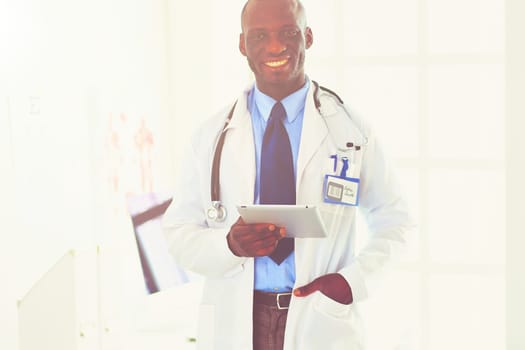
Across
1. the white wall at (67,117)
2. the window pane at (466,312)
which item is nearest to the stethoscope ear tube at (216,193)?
the white wall at (67,117)

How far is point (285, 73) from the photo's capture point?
193 cm

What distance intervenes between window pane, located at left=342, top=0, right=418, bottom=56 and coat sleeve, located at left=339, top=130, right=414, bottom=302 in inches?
41.7

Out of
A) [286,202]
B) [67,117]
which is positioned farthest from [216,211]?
[67,117]

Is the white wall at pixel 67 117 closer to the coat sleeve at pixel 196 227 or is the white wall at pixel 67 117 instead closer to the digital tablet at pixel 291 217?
the coat sleeve at pixel 196 227

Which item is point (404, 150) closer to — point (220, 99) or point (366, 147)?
point (220, 99)

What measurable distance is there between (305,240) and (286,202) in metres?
0.11

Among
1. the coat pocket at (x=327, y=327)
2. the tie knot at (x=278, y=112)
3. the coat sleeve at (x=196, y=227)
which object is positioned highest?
the tie knot at (x=278, y=112)

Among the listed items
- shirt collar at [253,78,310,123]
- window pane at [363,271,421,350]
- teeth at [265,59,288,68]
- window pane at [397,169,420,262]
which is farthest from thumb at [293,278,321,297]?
window pane at [397,169,420,262]

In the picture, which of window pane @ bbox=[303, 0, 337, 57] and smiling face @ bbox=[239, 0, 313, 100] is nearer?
smiling face @ bbox=[239, 0, 313, 100]

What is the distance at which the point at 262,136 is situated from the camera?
1946mm

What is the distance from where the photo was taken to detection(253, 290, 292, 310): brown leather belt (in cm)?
188

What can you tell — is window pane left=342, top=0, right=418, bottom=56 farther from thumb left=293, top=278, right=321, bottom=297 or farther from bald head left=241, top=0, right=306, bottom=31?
thumb left=293, top=278, right=321, bottom=297

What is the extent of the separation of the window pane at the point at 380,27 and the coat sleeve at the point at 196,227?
3.74 ft

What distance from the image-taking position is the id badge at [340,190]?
187cm
